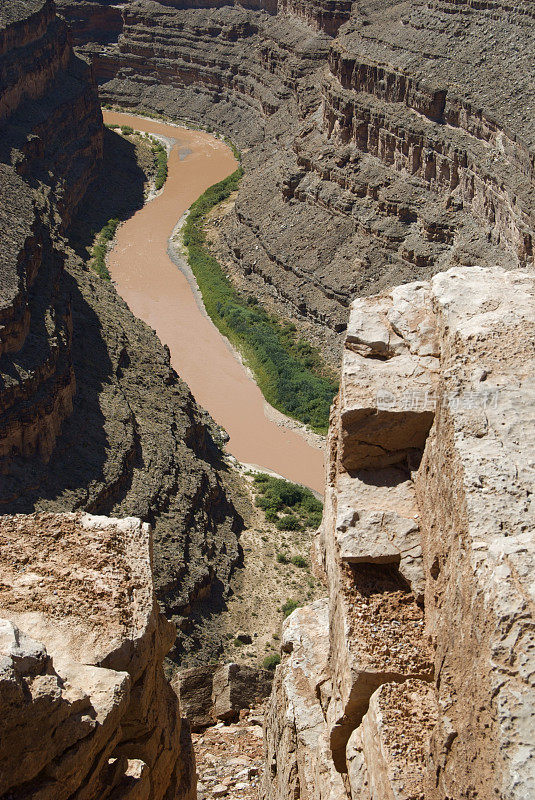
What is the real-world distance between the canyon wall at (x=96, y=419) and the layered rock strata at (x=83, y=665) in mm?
19683

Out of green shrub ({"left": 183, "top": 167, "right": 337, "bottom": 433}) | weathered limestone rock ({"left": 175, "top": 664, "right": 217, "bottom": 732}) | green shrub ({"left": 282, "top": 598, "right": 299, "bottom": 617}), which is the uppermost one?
A: green shrub ({"left": 183, "top": 167, "right": 337, "bottom": 433})

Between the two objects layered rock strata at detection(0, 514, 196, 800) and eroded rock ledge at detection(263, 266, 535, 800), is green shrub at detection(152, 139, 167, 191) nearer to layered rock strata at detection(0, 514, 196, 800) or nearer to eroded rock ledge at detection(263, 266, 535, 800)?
eroded rock ledge at detection(263, 266, 535, 800)

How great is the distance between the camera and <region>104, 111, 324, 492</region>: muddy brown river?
54094 mm

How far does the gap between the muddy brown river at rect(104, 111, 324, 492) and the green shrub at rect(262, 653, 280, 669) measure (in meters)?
14.4

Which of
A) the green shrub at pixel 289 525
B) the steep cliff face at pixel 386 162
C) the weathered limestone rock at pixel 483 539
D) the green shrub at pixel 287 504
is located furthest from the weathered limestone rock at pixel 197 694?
the steep cliff face at pixel 386 162

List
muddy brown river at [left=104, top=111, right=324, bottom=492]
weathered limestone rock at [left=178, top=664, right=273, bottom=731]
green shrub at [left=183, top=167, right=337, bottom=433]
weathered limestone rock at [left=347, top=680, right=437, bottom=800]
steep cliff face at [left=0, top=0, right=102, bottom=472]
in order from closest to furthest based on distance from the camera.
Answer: weathered limestone rock at [left=347, top=680, right=437, bottom=800] → weathered limestone rock at [left=178, top=664, right=273, bottom=731] → steep cliff face at [left=0, top=0, right=102, bottom=472] → muddy brown river at [left=104, top=111, right=324, bottom=492] → green shrub at [left=183, top=167, right=337, bottom=433]

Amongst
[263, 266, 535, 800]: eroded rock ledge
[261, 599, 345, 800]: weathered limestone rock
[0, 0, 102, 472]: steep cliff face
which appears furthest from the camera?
[0, 0, 102, 472]: steep cliff face

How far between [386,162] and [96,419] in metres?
33.8

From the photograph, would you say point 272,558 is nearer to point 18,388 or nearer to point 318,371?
point 18,388

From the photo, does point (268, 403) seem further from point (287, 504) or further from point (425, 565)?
point (425, 565)

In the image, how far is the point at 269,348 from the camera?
6378cm

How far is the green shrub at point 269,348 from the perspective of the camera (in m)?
58.0

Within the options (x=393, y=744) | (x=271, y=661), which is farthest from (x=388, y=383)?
(x=271, y=661)

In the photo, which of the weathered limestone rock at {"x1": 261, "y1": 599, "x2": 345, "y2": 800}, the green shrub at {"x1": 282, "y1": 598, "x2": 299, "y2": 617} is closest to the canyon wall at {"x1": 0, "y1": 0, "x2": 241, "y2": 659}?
the green shrub at {"x1": 282, "y1": 598, "x2": 299, "y2": 617}
